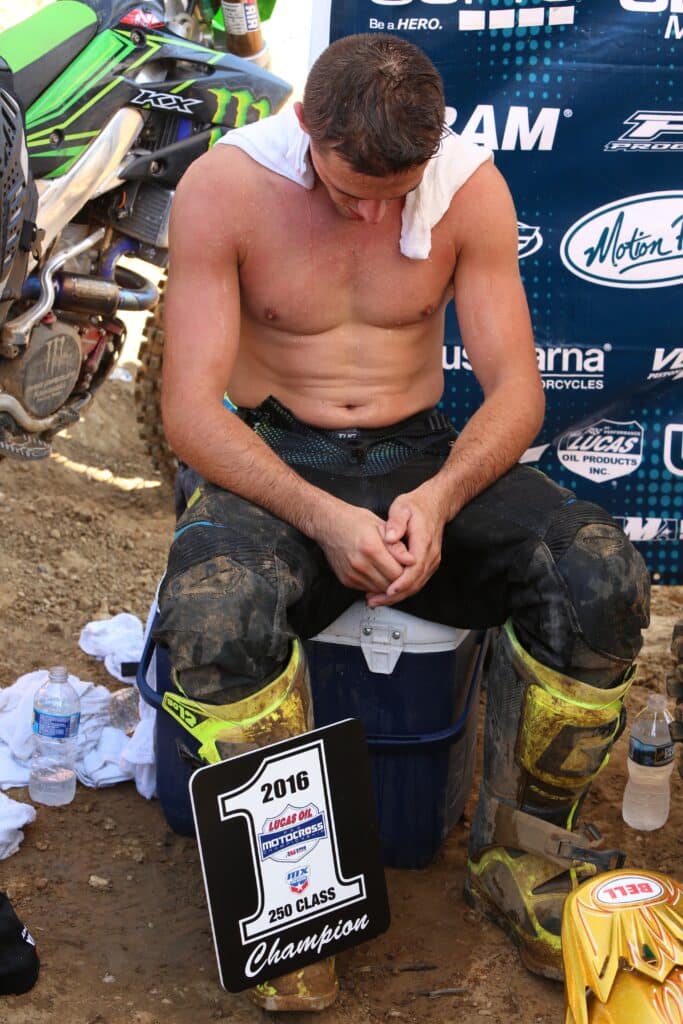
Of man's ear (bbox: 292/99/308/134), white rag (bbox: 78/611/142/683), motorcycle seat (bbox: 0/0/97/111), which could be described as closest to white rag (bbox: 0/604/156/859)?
white rag (bbox: 78/611/142/683)

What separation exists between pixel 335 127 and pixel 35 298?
1.91m

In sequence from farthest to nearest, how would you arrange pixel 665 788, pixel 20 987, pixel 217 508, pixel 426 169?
pixel 665 788 < pixel 426 169 < pixel 217 508 < pixel 20 987

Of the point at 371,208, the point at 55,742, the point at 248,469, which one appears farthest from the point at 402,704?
the point at 371,208

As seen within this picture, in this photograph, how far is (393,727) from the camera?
2.89 metres

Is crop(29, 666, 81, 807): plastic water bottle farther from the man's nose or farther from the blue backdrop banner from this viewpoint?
the blue backdrop banner

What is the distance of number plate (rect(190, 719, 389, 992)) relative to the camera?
2355 millimetres

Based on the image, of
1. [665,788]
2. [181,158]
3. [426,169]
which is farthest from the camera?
[181,158]

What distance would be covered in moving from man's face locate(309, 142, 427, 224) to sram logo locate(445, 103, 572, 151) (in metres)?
1.20

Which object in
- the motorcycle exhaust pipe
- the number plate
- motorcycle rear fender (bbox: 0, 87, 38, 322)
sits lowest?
the number plate

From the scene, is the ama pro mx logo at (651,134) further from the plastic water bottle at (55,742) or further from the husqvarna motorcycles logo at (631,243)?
the plastic water bottle at (55,742)

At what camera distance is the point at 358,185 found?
103 inches

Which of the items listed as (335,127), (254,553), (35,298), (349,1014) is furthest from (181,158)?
(349,1014)

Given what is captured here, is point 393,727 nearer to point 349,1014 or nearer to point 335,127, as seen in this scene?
point 349,1014

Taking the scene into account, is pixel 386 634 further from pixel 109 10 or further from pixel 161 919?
pixel 109 10
